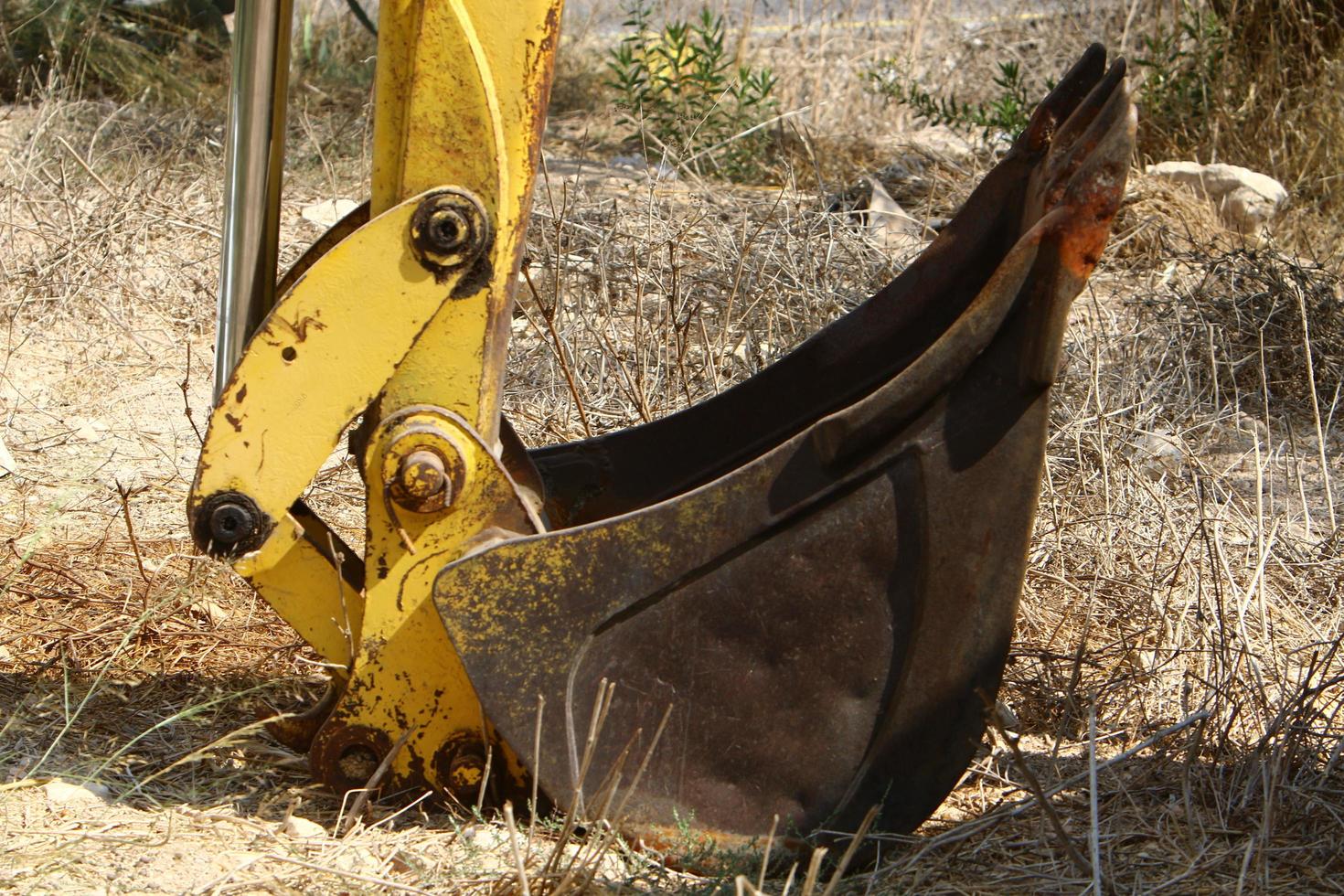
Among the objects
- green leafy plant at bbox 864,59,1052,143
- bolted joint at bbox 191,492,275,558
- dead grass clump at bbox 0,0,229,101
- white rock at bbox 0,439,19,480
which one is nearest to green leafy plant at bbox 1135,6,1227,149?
green leafy plant at bbox 864,59,1052,143

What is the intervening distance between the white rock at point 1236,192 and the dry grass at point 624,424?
173 mm

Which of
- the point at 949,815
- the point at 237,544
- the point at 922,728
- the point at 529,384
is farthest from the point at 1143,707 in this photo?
the point at 529,384

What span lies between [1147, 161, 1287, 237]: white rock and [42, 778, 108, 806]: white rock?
4738mm

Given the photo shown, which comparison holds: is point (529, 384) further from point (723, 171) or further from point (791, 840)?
point (791, 840)

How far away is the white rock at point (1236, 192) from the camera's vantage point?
566 cm

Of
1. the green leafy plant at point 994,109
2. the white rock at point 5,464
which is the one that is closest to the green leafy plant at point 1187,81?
the green leafy plant at point 994,109

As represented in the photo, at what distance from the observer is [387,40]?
199 centimetres

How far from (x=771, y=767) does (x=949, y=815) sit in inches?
18.3

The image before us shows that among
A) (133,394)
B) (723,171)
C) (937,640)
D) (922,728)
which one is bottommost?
(133,394)

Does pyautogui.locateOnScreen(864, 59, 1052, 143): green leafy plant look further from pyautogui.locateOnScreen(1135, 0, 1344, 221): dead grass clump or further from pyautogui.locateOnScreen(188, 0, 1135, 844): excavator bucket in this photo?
pyautogui.locateOnScreen(188, 0, 1135, 844): excavator bucket

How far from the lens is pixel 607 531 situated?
2.03 meters

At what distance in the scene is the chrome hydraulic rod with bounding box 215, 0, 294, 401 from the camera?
216 cm

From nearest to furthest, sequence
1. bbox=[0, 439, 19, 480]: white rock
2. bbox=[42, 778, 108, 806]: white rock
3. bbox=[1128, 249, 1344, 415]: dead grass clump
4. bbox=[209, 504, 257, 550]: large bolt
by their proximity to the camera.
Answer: bbox=[209, 504, 257, 550]: large bolt, bbox=[42, 778, 108, 806]: white rock, bbox=[0, 439, 19, 480]: white rock, bbox=[1128, 249, 1344, 415]: dead grass clump

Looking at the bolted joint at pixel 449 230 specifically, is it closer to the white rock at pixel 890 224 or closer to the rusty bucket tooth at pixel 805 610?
the rusty bucket tooth at pixel 805 610
